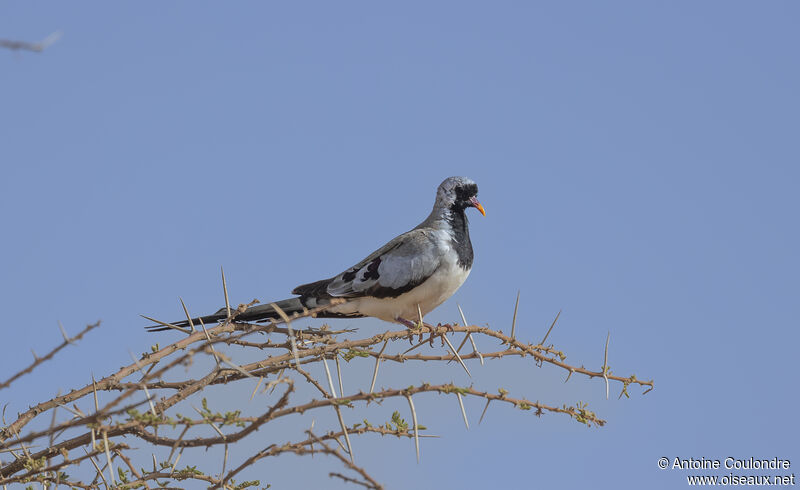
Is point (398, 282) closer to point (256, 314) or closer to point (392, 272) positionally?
point (392, 272)

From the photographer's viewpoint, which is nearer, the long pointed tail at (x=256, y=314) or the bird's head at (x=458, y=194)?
the long pointed tail at (x=256, y=314)

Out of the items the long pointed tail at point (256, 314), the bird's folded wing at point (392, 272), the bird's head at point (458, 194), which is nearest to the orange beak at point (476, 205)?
the bird's head at point (458, 194)

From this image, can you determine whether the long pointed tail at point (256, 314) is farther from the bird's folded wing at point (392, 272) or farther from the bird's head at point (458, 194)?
the bird's head at point (458, 194)

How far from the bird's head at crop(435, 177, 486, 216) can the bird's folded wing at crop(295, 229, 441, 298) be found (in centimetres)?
64

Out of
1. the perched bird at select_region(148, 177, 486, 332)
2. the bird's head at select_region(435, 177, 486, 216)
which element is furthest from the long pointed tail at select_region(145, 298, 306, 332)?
the bird's head at select_region(435, 177, 486, 216)

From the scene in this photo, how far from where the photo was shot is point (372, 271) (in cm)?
616

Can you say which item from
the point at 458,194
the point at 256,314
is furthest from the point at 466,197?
the point at 256,314

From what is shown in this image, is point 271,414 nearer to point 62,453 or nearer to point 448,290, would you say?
point 62,453

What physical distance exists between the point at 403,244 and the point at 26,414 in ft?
10.1

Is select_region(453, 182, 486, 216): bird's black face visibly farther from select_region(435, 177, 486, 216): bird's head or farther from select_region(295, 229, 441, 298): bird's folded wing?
select_region(295, 229, 441, 298): bird's folded wing

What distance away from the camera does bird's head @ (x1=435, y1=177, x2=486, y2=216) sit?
6.86 metres

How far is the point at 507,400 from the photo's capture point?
12.3 feet

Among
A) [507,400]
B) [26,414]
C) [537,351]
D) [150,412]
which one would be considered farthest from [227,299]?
[537,351]

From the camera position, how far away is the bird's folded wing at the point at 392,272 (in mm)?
6070
